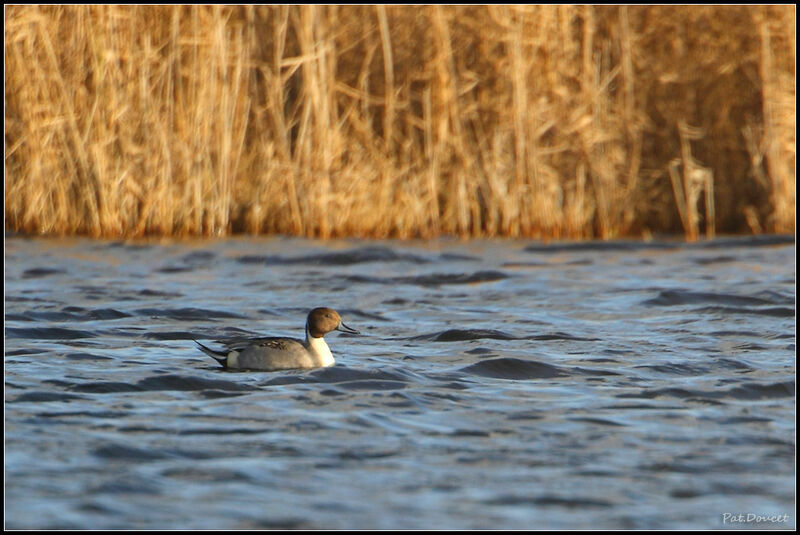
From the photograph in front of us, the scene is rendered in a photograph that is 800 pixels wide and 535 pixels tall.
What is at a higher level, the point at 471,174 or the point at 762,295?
the point at 471,174

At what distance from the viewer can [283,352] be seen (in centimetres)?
722

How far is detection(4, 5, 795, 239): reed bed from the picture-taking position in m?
12.1

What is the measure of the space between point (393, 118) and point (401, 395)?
6.69m

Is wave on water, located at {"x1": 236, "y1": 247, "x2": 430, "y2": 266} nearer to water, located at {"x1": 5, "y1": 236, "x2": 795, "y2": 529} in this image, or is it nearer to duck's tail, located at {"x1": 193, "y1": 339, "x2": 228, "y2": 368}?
water, located at {"x1": 5, "y1": 236, "x2": 795, "y2": 529}

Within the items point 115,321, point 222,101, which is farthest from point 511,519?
point 222,101

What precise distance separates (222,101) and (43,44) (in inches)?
68.1

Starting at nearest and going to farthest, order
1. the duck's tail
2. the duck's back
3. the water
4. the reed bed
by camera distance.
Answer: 1. the water
2. the duck's back
3. the duck's tail
4. the reed bed

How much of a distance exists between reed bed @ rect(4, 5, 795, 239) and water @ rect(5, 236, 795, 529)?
0.70 metres

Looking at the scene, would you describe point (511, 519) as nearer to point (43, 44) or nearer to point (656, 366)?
point (656, 366)

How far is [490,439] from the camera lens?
18.9 ft

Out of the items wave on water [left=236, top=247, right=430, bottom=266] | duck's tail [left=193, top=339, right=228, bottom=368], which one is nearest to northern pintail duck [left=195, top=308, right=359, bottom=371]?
duck's tail [left=193, top=339, right=228, bottom=368]

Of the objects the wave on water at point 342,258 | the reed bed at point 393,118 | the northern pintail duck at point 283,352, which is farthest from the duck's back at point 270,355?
the reed bed at point 393,118

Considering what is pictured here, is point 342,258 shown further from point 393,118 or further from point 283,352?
point 283,352

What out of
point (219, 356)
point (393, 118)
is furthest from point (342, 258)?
point (219, 356)
